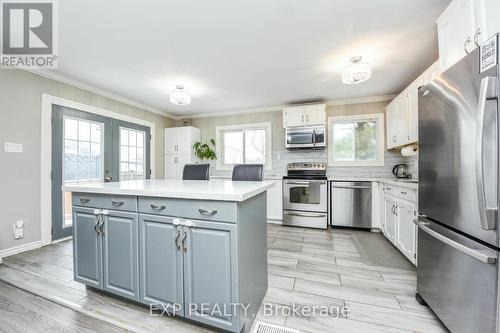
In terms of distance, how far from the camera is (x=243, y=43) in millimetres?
2207

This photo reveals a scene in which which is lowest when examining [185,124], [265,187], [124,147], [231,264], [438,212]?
[231,264]

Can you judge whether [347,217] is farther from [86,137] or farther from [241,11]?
[86,137]

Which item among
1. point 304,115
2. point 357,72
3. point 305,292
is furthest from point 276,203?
point 357,72

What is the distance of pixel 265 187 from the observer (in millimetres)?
1626

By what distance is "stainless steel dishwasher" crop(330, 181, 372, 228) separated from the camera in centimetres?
348

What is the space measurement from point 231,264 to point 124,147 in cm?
364

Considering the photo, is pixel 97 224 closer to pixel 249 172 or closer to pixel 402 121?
pixel 249 172

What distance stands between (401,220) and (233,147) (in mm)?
3456

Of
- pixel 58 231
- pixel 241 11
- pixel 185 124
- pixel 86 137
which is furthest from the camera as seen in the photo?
pixel 185 124

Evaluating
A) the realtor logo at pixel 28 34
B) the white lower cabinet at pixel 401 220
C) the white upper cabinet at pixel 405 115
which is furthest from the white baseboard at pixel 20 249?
the white upper cabinet at pixel 405 115

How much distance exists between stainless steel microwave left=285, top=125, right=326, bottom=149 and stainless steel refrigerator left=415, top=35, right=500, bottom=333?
7.60ft

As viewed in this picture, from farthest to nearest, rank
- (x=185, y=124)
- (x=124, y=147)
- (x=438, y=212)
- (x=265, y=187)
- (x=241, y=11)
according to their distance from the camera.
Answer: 1. (x=185, y=124)
2. (x=124, y=147)
3. (x=241, y=11)
4. (x=265, y=187)
5. (x=438, y=212)

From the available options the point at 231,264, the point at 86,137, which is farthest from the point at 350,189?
the point at 86,137

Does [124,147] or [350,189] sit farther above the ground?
[124,147]
